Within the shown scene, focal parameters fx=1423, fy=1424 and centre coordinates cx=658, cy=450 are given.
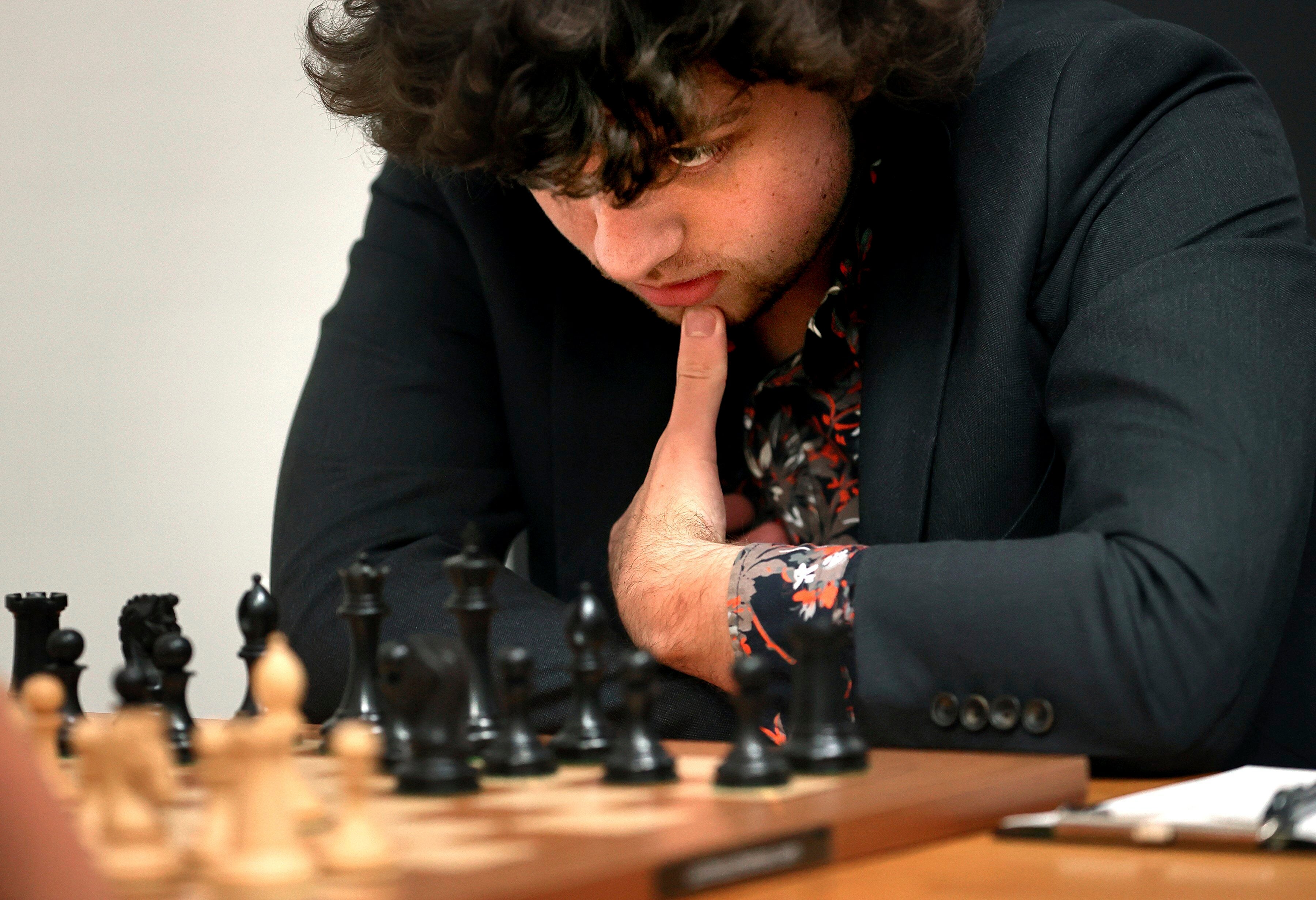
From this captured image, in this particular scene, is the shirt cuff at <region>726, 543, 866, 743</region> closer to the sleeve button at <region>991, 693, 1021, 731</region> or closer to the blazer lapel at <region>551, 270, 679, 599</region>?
the sleeve button at <region>991, 693, 1021, 731</region>

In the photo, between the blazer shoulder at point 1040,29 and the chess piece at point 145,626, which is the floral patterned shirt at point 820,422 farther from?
the chess piece at point 145,626

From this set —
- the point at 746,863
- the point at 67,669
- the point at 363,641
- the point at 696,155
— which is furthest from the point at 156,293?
the point at 746,863

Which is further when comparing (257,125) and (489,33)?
(257,125)

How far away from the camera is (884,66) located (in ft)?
5.37

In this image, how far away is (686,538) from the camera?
157 cm

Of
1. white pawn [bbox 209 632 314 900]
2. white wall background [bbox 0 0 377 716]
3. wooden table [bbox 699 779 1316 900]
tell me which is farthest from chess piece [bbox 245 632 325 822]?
white wall background [bbox 0 0 377 716]

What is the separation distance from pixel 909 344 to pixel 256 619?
78 cm

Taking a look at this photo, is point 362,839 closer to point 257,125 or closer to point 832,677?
point 832,677

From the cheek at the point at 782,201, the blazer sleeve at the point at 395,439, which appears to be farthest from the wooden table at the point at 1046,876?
the cheek at the point at 782,201

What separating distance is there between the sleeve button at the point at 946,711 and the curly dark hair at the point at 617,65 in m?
0.67

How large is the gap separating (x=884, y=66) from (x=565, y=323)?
0.56 m

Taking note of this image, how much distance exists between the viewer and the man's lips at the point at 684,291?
1713mm

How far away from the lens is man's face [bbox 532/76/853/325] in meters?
1.60

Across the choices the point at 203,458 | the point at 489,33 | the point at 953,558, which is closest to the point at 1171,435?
the point at 953,558
